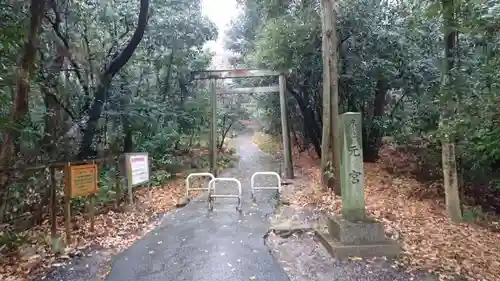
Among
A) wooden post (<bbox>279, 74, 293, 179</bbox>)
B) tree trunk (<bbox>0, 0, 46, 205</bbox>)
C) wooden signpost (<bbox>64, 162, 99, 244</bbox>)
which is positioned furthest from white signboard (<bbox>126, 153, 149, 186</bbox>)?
wooden post (<bbox>279, 74, 293, 179</bbox>)

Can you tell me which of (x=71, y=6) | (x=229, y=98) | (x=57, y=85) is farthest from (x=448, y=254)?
(x=229, y=98)

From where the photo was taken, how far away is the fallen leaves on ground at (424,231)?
512 cm

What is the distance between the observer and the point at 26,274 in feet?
15.6

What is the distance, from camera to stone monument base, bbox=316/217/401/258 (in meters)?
5.27

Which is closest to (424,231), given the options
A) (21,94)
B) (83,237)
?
(83,237)

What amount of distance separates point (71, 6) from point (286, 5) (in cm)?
623

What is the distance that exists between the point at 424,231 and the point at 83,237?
5.80 meters

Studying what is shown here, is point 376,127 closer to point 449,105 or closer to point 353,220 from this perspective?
point 449,105

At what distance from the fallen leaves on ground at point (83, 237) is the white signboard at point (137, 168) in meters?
0.62

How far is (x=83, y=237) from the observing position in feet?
20.6

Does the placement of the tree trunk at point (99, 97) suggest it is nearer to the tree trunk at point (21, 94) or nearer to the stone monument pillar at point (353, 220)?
the tree trunk at point (21, 94)

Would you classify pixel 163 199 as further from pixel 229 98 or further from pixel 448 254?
pixel 229 98

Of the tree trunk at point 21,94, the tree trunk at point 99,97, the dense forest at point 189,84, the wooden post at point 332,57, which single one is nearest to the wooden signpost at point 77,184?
the dense forest at point 189,84

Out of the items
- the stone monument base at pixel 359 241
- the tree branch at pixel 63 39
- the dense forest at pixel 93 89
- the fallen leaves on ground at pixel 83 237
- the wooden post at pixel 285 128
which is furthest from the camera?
the wooden post at pixel 285 128
